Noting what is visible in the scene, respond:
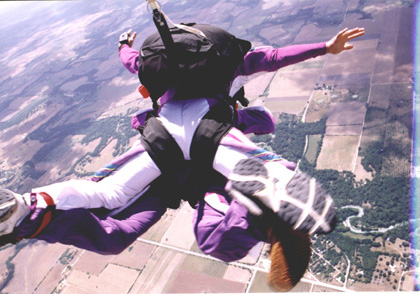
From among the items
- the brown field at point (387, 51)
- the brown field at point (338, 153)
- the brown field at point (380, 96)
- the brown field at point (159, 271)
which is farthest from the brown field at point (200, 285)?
the brown field at point (387, 51)

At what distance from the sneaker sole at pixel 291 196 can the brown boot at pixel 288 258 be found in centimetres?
11

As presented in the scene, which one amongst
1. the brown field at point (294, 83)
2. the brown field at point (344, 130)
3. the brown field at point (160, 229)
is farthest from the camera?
the brown field at point (294, 83)

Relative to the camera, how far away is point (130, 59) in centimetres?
317

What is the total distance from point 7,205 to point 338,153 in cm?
3230

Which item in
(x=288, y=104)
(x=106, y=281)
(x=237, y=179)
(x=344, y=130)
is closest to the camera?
(x=237, y=179)

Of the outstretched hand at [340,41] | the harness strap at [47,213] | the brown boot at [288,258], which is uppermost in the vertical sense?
the outstretched hand at [340,41]

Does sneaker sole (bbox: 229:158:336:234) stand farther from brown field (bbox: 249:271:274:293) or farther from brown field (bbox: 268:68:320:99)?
brown field (bbox: 268:68:320:99)

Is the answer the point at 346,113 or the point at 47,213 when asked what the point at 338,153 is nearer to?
the point at 346,113

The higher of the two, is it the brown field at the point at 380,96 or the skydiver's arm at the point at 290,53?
the skydiver's arm at the point at 290,53

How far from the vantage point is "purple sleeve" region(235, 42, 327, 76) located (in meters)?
2.57

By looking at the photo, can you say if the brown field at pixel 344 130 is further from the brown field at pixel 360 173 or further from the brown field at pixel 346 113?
the brown field at pixel 360 173

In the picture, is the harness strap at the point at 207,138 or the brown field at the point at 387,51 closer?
the harness strap at the point at 207,138

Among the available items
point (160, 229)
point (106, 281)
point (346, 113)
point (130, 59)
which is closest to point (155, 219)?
point (130, 59)

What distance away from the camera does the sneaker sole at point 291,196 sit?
63.9 inches
